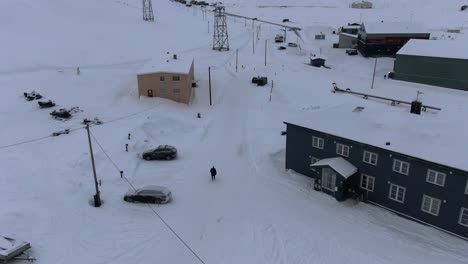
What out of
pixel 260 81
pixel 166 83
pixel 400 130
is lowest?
pixel 260 81

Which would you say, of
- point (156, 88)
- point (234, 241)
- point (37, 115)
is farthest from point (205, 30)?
point (234, 241)

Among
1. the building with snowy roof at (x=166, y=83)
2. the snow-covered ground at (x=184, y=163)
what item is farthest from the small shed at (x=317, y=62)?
the building with snowy roof at (x=166, y=83)

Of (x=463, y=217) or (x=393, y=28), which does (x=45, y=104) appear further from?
(x=393, y=28)

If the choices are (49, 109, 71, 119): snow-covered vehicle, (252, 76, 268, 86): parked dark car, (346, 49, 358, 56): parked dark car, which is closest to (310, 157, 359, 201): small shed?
(49, 109, 71, 119): snow-covered vehicle

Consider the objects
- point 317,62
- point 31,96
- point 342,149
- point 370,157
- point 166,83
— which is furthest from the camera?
point 317,62

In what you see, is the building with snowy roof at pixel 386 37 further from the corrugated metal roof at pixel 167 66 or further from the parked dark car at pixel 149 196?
the parked dark car at pixel 149 196

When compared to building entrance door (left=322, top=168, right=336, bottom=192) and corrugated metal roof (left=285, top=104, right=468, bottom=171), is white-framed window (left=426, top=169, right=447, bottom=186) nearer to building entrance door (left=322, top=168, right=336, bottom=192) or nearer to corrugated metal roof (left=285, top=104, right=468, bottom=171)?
corrugated metal roof (left=285, top=104, right=468, bottom=171)

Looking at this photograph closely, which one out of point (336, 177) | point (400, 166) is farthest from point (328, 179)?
point (400, 166)

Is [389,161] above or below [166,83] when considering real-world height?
below
